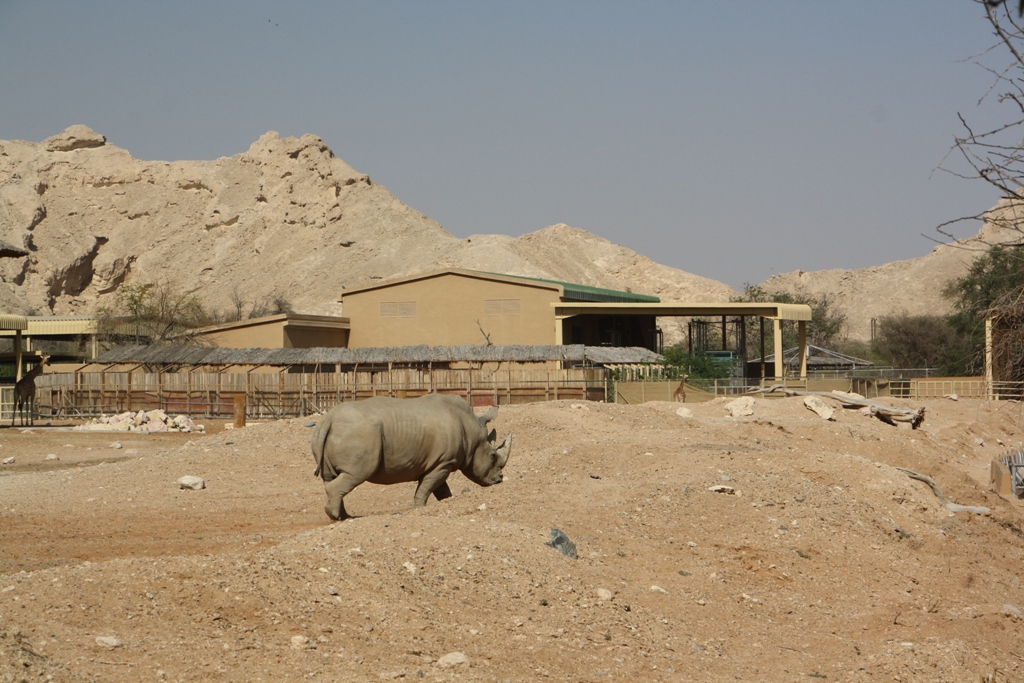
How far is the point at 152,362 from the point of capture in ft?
136

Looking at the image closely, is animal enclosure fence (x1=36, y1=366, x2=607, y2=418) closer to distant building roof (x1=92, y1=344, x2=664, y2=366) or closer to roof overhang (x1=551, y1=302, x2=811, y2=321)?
distant building roof (x1=92, y1=344, x2=664, y2=366)

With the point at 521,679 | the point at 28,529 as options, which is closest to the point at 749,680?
the point at 521,679

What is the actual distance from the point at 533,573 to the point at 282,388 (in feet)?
94.9

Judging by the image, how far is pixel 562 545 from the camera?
36.4ft

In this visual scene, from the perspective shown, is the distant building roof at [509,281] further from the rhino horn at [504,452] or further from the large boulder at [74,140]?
the large boulder at [74,140]

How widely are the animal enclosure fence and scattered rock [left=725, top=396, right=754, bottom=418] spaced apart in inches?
351

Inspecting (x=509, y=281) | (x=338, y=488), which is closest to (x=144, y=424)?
(x=509, y=281)

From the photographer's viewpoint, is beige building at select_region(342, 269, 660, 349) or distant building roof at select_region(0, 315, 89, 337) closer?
beige building at select_region(342, 269, 660, 349)

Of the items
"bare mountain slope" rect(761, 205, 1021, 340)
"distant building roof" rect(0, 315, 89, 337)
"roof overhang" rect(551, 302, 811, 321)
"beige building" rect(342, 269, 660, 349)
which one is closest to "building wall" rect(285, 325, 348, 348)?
"beige building" rect(342, 269, 660, 349)

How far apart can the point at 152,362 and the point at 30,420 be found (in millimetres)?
7831

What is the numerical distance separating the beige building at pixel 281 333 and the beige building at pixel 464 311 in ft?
3.48

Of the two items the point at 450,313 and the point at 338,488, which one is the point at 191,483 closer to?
the point at 338,488

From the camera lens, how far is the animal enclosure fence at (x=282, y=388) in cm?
3688

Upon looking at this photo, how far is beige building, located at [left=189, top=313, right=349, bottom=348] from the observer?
155ft
